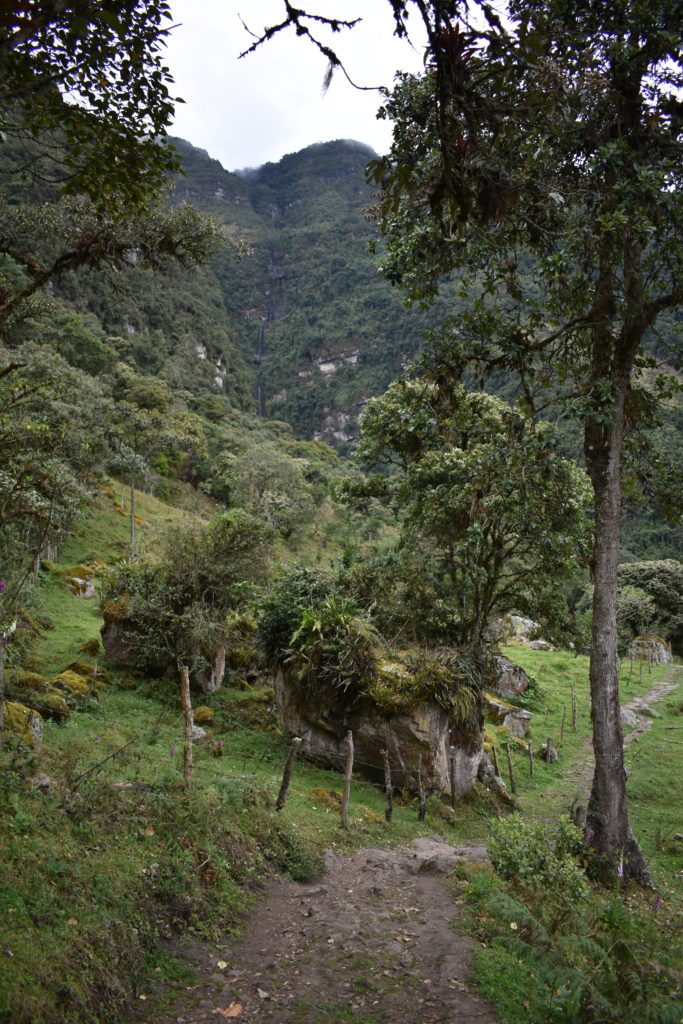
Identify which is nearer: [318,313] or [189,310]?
Answer: [189,310]

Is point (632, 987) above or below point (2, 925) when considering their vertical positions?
above

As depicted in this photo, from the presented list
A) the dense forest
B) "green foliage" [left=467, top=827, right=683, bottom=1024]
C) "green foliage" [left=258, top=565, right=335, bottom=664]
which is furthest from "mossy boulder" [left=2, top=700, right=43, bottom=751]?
"green foliage" [left=258, top=565, right=335, bottom=664]

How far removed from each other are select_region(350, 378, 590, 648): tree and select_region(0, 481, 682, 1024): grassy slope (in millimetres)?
Answer: 5379

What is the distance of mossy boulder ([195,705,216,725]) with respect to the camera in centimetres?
1520

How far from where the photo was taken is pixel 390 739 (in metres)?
13.0

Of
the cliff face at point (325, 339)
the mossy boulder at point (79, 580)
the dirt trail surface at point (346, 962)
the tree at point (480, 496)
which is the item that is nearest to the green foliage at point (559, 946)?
the dirt trail surface at point (346, 962)

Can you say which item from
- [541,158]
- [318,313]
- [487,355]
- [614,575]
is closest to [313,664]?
[614,575]

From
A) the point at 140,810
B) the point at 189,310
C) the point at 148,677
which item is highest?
the point at 189,310

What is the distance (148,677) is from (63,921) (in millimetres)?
13578

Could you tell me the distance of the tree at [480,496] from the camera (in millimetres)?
8250

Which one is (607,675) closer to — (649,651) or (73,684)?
(73,684)

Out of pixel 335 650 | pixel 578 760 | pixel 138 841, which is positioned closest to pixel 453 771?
pixel 335 650

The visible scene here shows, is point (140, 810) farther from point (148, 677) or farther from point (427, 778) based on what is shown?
point (148, 677)

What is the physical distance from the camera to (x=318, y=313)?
18200 cm
